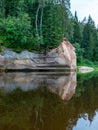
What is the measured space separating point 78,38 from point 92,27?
27.1 feet

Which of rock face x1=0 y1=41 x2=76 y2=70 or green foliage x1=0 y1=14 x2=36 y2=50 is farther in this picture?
green foliage x1=0 y1=14 x2=36 y2=50

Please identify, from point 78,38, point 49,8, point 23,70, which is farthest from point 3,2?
point 78,38

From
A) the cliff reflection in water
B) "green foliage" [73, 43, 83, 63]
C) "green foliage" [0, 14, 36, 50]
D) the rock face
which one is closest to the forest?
"green foliage" [0, 14, 36, 50]

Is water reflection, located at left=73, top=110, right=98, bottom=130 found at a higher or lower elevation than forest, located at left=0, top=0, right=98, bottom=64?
lower

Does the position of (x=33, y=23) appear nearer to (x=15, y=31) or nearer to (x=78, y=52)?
(x=15, y=31)

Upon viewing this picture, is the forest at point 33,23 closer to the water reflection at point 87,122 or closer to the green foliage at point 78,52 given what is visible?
the green foliage at point 78,52

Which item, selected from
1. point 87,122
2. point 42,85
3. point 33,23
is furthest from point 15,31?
point 87,122

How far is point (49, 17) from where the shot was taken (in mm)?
53000

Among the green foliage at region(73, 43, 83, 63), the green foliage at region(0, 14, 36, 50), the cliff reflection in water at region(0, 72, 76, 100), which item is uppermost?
the green foliage at region(0, 14, 36, 50)

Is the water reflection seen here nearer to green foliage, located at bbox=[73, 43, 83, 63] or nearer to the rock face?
the rock face

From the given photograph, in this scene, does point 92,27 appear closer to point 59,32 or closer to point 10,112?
point 59,32

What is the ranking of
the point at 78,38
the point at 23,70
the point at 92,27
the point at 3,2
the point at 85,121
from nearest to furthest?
the point at 85,121 → the point at 23,70 → the point at 3,2 → the point at 78,38 → the point at 92,27

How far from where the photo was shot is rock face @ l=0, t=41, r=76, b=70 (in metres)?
43.0

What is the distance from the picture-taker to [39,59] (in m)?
46.2
